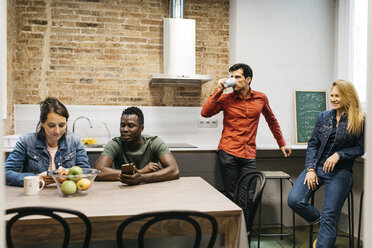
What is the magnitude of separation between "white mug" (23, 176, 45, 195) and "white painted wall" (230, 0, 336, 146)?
9.78ft

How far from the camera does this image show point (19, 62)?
4168 mm

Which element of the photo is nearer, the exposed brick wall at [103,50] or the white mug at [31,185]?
the white mug at [31,185]

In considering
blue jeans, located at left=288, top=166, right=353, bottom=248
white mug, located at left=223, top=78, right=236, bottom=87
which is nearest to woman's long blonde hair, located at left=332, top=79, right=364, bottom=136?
blue jeans, located at left=288, top=166, right=353, bottom=248

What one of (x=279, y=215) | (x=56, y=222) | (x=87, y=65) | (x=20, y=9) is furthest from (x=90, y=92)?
(x=56, y=222)

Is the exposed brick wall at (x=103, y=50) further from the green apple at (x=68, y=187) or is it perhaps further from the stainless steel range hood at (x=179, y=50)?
the green apple at (x=68, y=187)

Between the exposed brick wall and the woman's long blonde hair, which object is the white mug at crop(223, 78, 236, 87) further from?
the exposed brick wall

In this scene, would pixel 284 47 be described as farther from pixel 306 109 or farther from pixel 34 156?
pixel 34 156

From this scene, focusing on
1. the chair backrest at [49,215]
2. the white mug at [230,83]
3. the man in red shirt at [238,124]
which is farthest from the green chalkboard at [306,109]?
the chair backrest at [49,215]

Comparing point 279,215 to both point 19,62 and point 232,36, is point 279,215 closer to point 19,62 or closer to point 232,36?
point 232,36

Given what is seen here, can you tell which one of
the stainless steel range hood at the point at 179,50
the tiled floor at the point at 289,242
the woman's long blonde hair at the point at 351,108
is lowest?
the tiled floor at the point at 289,242

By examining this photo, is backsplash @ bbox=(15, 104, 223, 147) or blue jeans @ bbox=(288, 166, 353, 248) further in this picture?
backsplash @ bbox=(15, 104, 223, 147)

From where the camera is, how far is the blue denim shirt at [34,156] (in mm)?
2273

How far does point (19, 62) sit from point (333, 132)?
3569 mm

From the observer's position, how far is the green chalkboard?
4.45 metres
